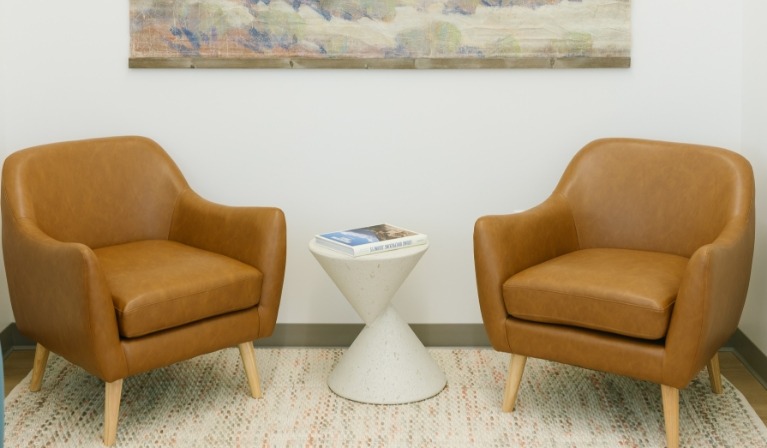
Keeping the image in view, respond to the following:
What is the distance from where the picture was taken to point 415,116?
140 inches

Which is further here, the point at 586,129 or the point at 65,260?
the point at 586,129

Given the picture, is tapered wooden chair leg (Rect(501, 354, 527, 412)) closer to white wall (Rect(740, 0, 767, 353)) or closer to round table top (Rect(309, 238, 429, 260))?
round table top (Rect(309, 238, 429, 260))

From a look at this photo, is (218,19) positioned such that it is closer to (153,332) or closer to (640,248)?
(153,332)

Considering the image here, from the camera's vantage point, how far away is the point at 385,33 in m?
3.49

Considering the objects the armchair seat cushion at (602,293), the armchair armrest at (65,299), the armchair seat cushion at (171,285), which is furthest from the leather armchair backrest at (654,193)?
the armchair armrest at (65,299)

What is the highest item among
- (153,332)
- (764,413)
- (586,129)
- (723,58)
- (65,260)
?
(723,58)

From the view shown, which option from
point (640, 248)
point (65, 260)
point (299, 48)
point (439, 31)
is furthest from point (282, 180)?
point (640, 248)

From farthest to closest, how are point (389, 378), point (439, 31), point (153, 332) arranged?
point (439, 31)
point (389, 378)
point (153, 332)

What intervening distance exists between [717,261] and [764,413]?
69 centimetres

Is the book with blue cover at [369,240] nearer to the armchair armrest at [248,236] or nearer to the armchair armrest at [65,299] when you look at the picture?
the armchair armrest at [248,236]

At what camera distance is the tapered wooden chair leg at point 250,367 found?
3109mm

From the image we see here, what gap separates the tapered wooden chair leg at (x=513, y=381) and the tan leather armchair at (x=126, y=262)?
78 centimetres

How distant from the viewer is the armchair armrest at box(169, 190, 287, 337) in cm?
306

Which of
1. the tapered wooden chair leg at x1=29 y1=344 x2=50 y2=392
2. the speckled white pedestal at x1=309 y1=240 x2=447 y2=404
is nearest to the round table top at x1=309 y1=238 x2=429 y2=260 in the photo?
the speckled white pedestal at x1=309 y1=240 x2=447 y2=404
